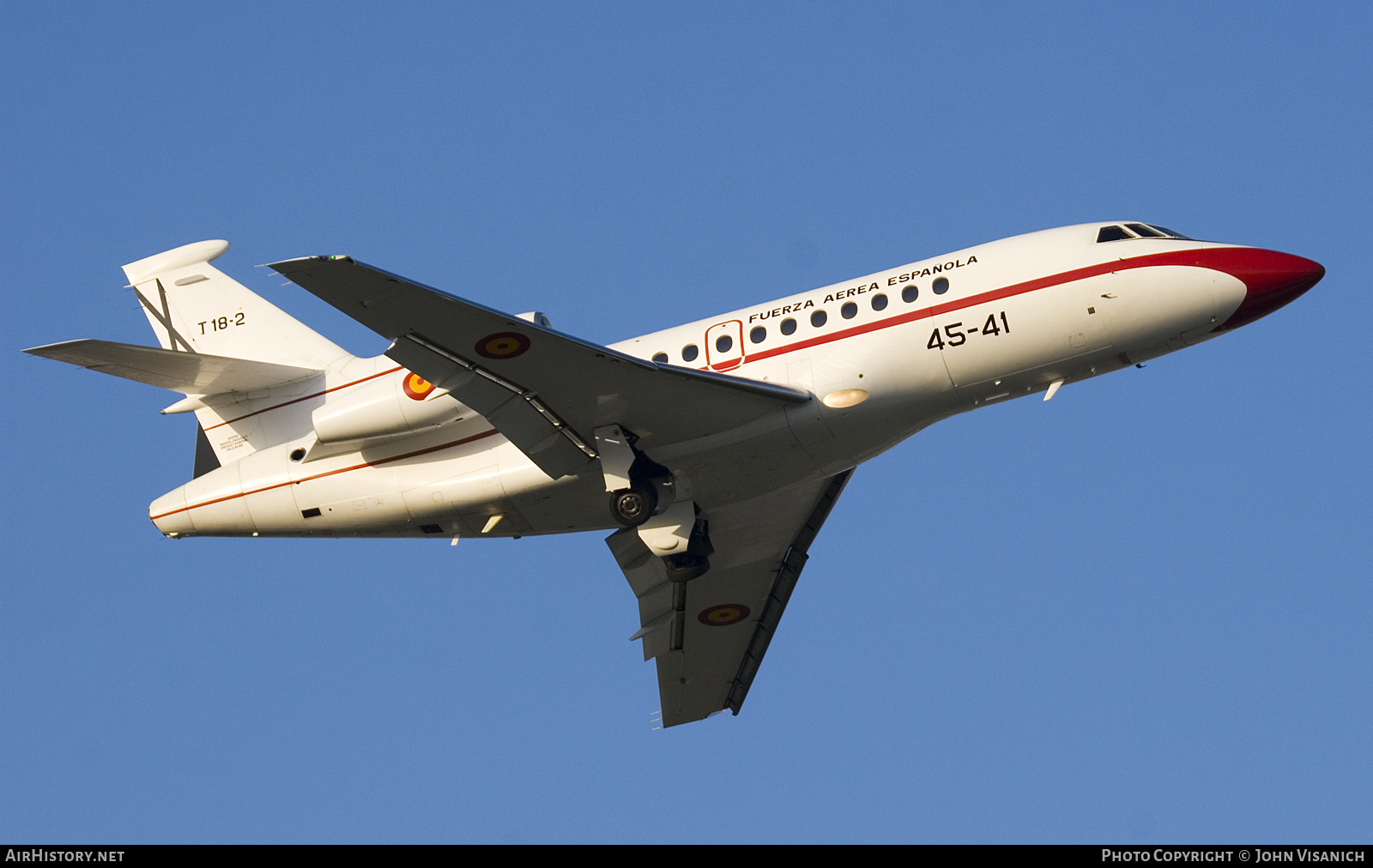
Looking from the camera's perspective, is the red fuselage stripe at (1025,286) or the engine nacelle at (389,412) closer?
the red fuselage stripe at (1025,286)

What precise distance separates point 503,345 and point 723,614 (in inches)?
384

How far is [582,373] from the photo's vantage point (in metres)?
21.6

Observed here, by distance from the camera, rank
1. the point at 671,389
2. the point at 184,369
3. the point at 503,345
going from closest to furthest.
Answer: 1. the point at 503,345
2. the point at 671,389
3. the point at 184,369

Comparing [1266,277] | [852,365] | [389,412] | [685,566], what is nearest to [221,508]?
[389,412]

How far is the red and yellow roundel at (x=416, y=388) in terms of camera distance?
2302cm

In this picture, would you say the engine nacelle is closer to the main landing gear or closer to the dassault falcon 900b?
the dassault falcon 900b

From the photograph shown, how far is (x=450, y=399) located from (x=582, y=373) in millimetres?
2678

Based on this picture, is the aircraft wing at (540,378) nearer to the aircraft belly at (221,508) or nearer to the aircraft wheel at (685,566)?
the aircraft wheel at (685,566)

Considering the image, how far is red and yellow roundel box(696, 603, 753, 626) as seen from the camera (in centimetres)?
2875

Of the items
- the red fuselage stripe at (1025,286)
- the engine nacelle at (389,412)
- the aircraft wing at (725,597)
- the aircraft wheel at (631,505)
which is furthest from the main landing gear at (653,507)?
the red fuselage stripe at (1025,286)

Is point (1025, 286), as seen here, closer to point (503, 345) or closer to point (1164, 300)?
point (1164, 300)

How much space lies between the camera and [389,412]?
23.2 metres
